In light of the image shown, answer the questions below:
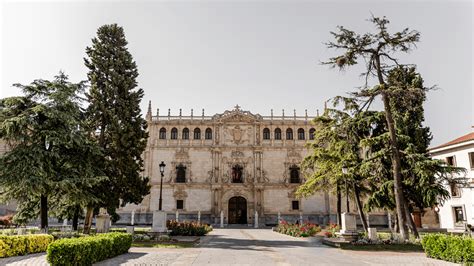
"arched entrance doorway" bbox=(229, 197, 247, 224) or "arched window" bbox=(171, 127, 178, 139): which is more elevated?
"arched window" bbox=(171, 127, 178, 139)

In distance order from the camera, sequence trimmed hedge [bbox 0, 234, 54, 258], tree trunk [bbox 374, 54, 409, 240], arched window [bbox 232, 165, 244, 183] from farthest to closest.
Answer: arched window [bbox 232, 165, 244, 183]
tree trunk [bbox 374, 54, 409, 240]
trimmed hedge [bbox 0, 234, 54, 258]

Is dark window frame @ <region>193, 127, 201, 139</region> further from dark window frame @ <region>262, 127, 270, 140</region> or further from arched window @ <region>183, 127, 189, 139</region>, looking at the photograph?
dark window frame @ <region>262, 127, 270, 140</region>

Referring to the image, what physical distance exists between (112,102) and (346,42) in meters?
16.1

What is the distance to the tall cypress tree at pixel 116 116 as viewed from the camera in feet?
69.5

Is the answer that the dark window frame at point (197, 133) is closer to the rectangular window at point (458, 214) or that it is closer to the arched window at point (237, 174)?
the arched window at point (237, 174)

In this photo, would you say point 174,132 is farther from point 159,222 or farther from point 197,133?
point 159,222

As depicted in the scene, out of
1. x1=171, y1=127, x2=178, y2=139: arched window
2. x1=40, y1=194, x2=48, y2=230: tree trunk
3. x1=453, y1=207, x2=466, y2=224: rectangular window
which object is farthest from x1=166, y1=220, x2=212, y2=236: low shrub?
x1=453, y1=207, x2=466, y2=224: rectangular window

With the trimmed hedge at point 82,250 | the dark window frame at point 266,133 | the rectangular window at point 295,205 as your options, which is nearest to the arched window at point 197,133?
the dark window frame at point 266,133

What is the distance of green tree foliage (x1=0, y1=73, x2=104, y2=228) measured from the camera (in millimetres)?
16469

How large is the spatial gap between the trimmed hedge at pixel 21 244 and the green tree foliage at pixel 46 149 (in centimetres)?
387

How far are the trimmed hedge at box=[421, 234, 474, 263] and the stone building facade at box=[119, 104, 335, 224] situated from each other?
95.3ft

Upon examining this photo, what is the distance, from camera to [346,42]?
19.2 m

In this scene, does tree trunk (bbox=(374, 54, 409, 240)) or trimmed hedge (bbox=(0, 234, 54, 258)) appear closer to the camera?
trimmed hedge (bbox=(0, 234, 54, 258))

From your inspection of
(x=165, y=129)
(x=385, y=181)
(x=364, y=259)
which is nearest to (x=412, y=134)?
(x=385, y=181)
